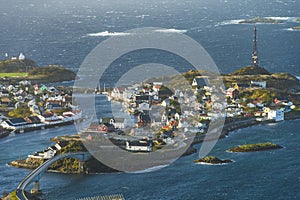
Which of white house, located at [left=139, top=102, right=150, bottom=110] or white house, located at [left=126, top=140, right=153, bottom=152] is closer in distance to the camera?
white house, located at [left=126, top=140, right=153, bottom=152]

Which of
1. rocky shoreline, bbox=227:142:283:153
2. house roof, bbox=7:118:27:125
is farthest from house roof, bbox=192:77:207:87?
rocky shoreline, bbox=227:142:283:153

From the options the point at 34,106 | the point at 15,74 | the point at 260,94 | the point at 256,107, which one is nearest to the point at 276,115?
the point at 256,107

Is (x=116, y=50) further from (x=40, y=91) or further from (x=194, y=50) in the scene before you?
(x=40, y=91)

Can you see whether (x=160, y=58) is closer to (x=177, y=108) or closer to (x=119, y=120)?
(x=177, y=108)

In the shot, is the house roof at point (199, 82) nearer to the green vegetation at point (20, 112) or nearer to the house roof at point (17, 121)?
the green vegetation at point (20, 112)

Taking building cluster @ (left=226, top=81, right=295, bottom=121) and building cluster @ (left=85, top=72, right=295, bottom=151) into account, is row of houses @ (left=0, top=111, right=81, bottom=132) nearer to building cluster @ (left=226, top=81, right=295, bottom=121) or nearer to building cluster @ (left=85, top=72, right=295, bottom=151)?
building cluster @ (left=85, top=72, right=295, bottom=151)

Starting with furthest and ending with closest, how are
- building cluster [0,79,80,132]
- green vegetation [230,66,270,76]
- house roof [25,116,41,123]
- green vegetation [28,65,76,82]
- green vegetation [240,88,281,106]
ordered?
green vegetation [28,65,76,82]
green vegetation [230,66,270,76]
green vegetation [240,88,281,106]
house roof [25,116,41,123]
building cluster [0,79,80,132]

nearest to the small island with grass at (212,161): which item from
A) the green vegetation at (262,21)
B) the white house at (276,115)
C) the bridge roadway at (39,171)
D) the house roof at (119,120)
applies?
the bridge roadway at (39,171)

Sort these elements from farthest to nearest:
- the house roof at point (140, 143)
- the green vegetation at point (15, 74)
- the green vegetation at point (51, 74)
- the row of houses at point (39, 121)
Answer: the green vegetation at point (15, 74) → the green vegetation at point (51, 74) → the row of houses at point (39, 121) → the house roof at point (140, 143)
